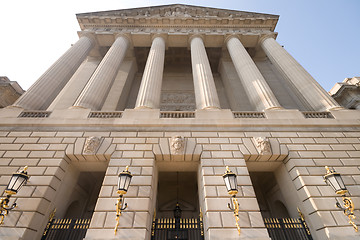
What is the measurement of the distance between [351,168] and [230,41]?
15118mm

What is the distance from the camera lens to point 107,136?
8953 millimetres

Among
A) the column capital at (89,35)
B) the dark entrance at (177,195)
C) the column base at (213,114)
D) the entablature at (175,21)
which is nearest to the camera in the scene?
the column base at (213,114)

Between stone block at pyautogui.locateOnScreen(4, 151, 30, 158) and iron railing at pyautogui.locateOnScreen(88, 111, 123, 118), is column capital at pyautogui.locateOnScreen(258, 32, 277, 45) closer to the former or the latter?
iron railing at pyautogui.locateOnScreen(88, 111, 123, 118)

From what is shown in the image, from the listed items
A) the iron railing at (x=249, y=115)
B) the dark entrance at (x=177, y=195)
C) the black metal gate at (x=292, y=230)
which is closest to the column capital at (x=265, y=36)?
the iron railing at (x=249, y=115)

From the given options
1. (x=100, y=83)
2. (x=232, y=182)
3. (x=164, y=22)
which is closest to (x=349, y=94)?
(x=232, y=182)

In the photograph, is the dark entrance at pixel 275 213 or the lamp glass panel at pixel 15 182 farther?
the dark entrance at pixel 275 213

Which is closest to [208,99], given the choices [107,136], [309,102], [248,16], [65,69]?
[107,136]

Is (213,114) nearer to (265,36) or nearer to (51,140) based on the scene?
(51,140)

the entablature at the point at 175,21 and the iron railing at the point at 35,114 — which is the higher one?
the entablature at the point at 175,21

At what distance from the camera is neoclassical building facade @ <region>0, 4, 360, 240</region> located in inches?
257

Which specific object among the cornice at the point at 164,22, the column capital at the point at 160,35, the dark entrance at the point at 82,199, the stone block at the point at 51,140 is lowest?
the dark entrance at the point at 82,199

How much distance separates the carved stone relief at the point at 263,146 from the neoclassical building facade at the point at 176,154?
0.17 feet

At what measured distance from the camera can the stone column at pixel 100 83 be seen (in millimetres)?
11061

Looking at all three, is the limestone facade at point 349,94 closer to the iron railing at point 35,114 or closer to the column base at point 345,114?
the column base at point 345,114
